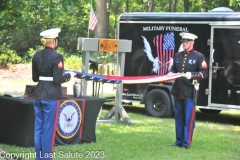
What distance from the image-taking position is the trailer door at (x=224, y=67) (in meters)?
13.0

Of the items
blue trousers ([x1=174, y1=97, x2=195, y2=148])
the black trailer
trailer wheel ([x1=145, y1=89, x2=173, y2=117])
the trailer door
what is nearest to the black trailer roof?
the black trailer

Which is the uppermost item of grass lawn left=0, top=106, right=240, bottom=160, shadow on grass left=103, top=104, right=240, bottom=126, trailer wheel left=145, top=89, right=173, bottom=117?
trailer wheel left=145, top=89, right=173, bottom=117

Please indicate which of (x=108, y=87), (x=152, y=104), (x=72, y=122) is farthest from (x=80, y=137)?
(x=108, y=87)

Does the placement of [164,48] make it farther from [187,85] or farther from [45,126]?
[45,126]

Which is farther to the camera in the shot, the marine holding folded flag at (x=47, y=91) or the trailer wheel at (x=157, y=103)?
the trailer wheel at (x=157, y=103)

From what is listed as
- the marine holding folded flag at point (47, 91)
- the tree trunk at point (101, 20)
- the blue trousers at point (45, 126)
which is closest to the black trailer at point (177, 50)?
the marine holding folded flag at point (47, 91)

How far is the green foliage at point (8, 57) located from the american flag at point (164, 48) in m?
15.5

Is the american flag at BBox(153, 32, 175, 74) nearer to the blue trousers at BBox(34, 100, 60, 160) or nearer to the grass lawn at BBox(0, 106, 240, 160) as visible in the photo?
the grass lawn at BBox(0, 106, 240, 160)

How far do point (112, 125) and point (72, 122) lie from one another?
8.50ft

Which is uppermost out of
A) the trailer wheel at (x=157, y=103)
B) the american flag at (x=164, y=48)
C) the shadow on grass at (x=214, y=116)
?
the american flag at (x=164, y=48)

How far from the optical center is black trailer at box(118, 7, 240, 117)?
1309 cm

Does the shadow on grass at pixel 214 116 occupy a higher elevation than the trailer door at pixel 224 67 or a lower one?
lower

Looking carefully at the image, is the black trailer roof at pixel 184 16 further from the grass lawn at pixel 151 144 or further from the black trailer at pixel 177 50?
the grass lawn at pixel 151 144

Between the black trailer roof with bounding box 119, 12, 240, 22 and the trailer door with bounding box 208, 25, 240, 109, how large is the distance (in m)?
0.20
